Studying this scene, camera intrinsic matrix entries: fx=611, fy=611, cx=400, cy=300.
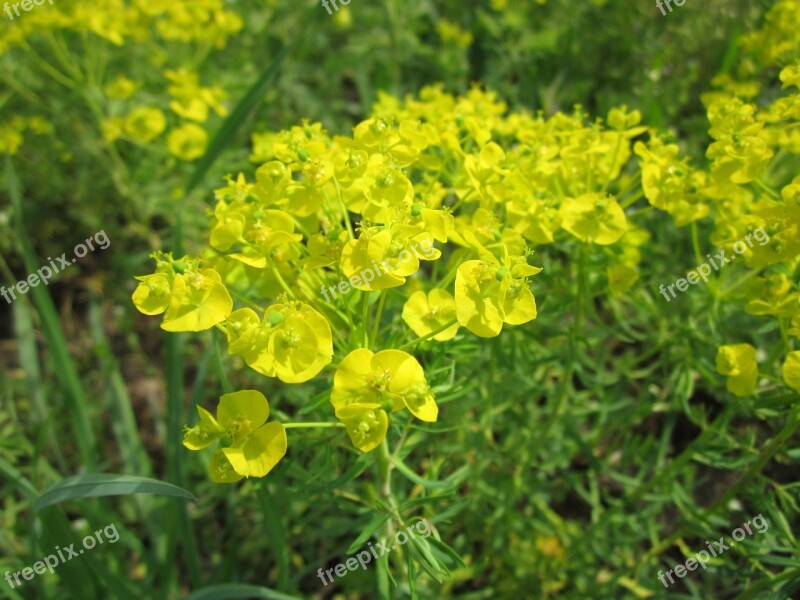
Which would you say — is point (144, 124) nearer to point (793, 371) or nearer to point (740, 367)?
point (740, 367)

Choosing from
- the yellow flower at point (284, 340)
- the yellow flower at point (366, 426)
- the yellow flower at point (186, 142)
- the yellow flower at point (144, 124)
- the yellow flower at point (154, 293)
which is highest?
the yellow flower at point (144, 124)

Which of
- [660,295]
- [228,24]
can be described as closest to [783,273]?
[660,295]

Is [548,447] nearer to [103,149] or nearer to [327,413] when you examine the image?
[327,413]
